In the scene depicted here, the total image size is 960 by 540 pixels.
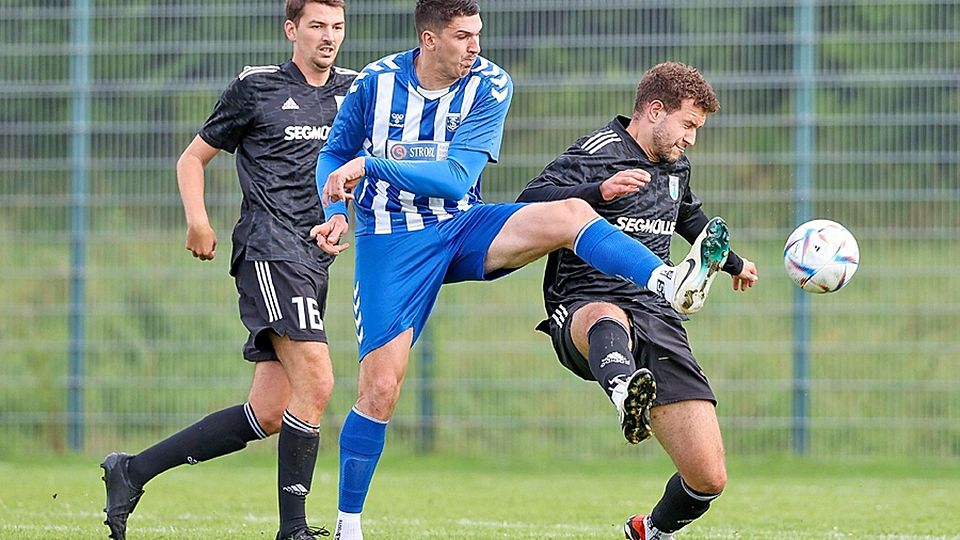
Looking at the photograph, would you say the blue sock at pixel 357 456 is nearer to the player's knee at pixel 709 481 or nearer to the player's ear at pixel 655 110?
the player's knee at pixel 709 481

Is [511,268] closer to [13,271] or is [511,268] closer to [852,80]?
[852,80]

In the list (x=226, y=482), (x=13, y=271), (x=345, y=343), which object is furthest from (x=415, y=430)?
(x=13, y=271)

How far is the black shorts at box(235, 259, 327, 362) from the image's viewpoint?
21.2 ft

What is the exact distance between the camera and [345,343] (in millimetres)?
11523

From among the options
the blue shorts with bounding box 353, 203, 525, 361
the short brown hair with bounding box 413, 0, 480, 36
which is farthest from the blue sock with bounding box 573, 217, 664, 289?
the short brown hair with bounding box 413, 0, 480, 36

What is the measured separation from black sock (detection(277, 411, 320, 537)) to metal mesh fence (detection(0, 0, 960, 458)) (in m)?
4.94

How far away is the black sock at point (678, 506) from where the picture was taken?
6.15 meters

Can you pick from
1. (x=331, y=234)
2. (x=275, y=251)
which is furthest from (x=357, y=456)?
(x=275, y=251)

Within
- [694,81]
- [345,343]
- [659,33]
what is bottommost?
[345,343]

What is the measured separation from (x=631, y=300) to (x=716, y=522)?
211 centimetres

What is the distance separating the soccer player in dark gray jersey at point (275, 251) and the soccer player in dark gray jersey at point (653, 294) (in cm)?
106

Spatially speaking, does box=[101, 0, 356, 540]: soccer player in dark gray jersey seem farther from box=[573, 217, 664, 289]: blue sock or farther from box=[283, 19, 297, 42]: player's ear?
box=[573, 217, 664, 289]: blue sock

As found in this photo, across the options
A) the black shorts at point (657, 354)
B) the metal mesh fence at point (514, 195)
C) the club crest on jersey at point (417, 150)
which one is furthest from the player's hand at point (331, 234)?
the metal mesh fence at point (514, 195)

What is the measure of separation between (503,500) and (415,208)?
11.4 ft
